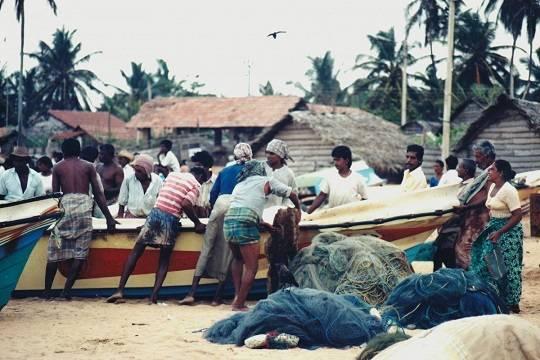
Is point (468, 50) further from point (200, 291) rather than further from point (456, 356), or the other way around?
point (456, 356)

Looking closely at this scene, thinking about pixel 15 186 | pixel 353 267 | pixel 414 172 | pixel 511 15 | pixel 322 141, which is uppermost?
pixel 511 15

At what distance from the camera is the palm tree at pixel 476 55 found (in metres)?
45.2

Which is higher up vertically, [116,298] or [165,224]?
[165,224]

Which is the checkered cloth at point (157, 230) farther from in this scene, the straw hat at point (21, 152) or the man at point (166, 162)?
the man at point (166, 162)

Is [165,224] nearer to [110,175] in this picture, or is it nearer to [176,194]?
[176,194]

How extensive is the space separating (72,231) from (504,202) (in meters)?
4.30

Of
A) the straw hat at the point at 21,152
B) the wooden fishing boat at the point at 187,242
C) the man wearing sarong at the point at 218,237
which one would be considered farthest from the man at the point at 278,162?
the straw hat at the point at 21,152

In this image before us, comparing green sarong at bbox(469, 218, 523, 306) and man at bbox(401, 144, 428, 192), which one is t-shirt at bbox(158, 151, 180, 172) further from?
green sarong at bbox(469, 218, 523, 306)

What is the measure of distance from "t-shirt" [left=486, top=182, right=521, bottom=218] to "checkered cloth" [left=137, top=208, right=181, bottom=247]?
3.18 m

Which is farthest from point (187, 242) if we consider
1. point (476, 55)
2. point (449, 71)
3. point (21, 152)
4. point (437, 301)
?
point (476, 55)

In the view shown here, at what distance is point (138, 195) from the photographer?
10.5m

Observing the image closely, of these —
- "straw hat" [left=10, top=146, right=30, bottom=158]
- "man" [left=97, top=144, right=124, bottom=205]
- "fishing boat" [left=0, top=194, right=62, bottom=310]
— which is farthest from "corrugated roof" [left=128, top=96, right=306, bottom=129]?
"fishing boat" [left=0, top=194, right=62, bottom=310]

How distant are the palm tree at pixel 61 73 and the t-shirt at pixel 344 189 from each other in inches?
2020

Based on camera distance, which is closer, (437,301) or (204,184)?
(437,301)
